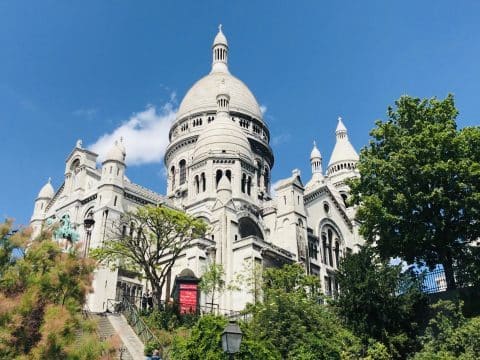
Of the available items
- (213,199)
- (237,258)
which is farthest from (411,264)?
Result: (213,199)

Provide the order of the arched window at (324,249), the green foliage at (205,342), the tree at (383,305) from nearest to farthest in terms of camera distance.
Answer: the green foliage at (205,342)
the tree at (383,305)
the arched window at (324,249)

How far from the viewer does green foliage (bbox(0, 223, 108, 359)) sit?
16.5 m

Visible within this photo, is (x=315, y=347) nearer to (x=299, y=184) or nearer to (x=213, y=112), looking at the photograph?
(x=299, y=184)

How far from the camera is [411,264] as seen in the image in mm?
30000

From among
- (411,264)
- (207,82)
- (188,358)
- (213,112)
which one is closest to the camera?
(188,358)

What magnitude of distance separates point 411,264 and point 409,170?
5673 mm

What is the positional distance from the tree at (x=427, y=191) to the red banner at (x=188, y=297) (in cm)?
1134

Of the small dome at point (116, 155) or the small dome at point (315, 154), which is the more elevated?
the small dome at point (315, 154)

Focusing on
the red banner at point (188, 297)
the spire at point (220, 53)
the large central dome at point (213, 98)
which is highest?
the spire at point (220, 53)

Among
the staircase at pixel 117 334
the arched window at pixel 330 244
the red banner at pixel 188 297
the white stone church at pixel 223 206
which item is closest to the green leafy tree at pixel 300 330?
the staircase at pixel 117 334

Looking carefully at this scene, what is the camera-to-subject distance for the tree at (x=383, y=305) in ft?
85.8

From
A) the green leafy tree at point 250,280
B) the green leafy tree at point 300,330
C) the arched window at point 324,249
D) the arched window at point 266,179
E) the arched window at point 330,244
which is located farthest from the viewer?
the arched window at point 266,179

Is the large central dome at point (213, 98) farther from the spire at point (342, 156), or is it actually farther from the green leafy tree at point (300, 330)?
the green leafy tree at point (300, 330)

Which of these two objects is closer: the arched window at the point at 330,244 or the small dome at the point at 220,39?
the arched window at the point at 330,244
